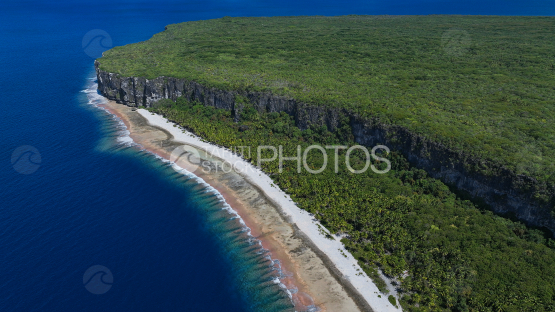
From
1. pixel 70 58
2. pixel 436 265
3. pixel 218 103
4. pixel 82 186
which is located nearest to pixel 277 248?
pixel 436 265

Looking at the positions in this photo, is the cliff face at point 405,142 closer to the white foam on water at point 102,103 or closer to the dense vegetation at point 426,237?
the dense vegetation at point 426,237

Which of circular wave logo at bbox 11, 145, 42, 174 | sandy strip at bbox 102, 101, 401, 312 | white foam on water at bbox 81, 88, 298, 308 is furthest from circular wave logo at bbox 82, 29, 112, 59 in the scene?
Answer: sandy strip at bbox 102, 101, 401, 312

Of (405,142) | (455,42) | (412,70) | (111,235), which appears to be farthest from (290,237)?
(455,42)

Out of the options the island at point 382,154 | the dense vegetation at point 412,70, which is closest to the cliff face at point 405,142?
the island at point 382,154

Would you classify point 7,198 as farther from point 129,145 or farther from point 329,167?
point 329,167

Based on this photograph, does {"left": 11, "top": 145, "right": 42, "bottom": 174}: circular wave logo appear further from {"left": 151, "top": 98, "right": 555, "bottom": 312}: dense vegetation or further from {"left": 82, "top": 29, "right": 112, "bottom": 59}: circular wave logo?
{"left": 82, "top": 29, "right": 112, "bottom": 59}: circular wave logo
